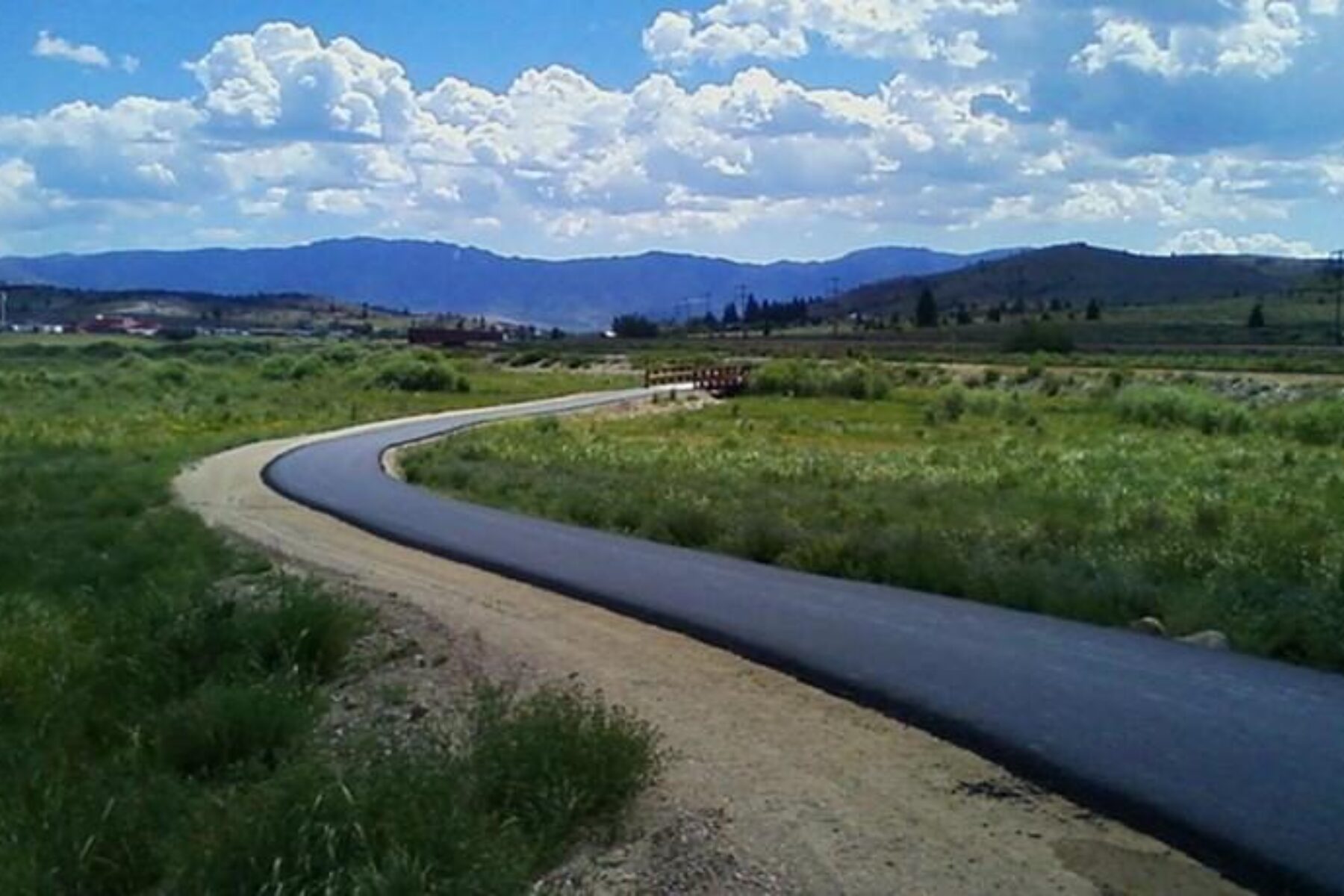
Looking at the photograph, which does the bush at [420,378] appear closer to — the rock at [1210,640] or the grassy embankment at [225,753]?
the grassy embankment at [225,753]

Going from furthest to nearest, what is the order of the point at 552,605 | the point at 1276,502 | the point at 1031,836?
the point at 1276,502 → the point at 552,605 → the point at 1031,836

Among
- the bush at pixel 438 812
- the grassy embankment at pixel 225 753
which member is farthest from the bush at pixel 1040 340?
the bush at pixel 438 812

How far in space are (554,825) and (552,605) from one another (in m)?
8.75

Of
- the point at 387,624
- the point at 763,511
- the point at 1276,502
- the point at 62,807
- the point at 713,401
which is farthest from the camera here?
the point at 713,401

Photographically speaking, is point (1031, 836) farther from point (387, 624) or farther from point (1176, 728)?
point (387, 624)

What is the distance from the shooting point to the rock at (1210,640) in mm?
15000

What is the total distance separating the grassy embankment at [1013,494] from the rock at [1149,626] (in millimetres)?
128

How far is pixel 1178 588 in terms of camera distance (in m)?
17.6

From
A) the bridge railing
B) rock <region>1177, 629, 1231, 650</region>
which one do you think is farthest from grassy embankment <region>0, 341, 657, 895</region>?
the bridge railing

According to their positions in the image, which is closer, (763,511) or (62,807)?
(62,807)

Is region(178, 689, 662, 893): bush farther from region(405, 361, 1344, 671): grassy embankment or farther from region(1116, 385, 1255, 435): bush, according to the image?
region(1116, 385, 1255, 435): bush

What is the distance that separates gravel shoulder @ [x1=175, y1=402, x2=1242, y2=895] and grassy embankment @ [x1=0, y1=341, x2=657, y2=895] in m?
0.54

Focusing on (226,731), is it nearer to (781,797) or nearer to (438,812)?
(438,812)


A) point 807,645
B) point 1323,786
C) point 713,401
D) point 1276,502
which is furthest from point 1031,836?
point 713,401
